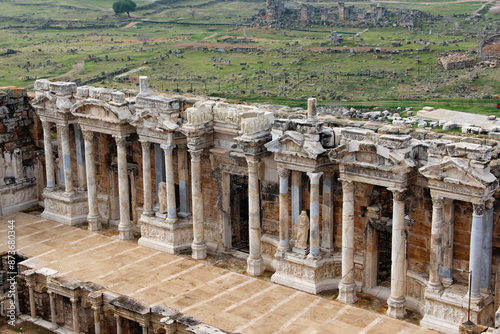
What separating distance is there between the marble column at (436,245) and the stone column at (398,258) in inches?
36.9

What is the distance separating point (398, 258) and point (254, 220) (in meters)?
5.61

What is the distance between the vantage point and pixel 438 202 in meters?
22.0

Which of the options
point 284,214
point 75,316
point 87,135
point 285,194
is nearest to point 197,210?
point 284,214

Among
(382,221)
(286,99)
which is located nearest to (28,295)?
(382,221)

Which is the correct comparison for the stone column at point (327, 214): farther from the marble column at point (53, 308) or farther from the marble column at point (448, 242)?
the marble column at point (53, 308)

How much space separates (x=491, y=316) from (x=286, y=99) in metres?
29.4

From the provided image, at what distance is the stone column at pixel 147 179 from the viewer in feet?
96.5

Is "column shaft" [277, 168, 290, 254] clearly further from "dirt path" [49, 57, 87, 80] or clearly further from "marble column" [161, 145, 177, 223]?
"dirt path" [49, 57, 87, 80]

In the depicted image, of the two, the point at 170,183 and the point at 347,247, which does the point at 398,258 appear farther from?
the point at 170,183

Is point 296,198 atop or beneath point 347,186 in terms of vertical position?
beneath

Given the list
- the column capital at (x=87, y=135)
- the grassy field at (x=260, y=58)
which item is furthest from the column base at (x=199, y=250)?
the grassy field at (x=260, y=58)

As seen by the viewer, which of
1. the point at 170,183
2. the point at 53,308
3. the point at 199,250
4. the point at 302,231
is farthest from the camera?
the point at 170,183

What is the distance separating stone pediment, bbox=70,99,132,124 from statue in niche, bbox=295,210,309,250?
330 inches

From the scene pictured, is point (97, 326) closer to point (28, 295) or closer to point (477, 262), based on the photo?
point (28, 295)
